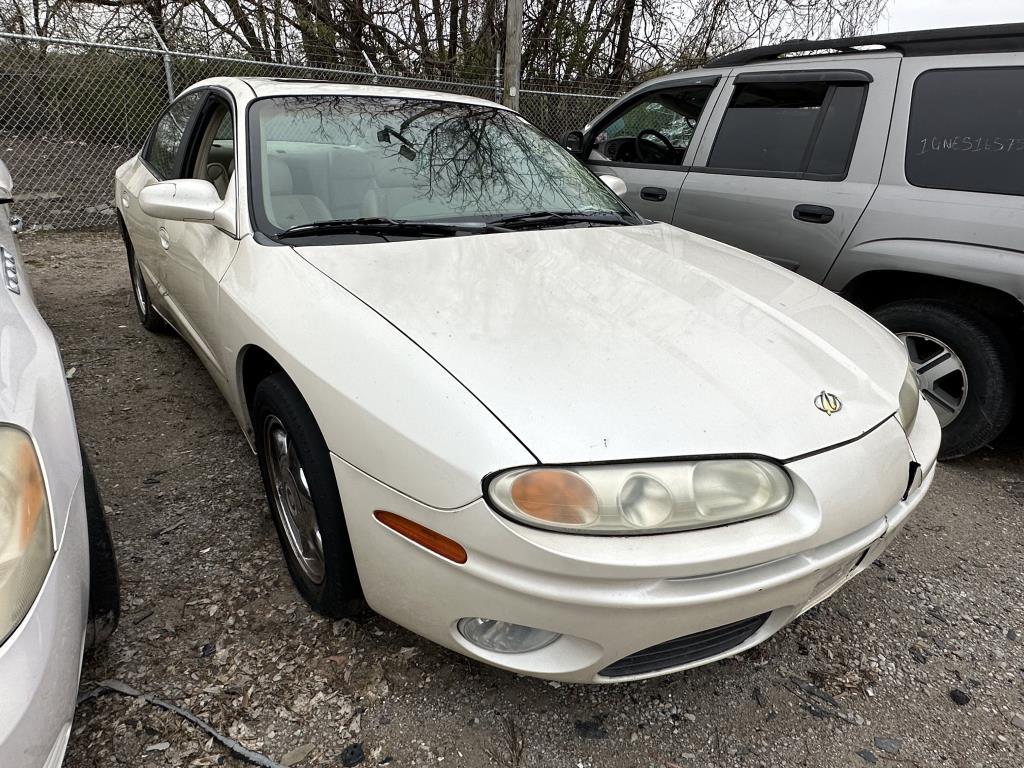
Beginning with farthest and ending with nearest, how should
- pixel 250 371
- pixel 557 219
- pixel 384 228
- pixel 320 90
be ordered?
pixel 320 90, pixel 557 219, pixel 384 228, pixel 250 371

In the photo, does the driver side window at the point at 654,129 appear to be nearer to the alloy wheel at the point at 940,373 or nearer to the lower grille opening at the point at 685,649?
the alloy wheel at the point at 940,373

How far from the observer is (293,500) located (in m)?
1.92

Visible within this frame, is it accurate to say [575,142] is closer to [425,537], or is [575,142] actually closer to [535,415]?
[535,415]

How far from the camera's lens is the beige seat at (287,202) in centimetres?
213

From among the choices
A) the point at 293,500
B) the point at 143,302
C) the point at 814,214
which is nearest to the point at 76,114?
the point at 143,302

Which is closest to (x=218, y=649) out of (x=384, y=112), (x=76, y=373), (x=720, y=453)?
(x=720, y=453)

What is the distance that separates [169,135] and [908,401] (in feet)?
11.3

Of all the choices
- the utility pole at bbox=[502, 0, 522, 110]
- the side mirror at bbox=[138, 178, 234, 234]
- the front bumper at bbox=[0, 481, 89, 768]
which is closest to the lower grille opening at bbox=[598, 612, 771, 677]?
the front bumper at bbox=[0, 481, 89, 768]

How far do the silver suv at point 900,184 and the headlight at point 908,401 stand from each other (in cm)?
108

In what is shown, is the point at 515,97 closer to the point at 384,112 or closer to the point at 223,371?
the point at 384,112

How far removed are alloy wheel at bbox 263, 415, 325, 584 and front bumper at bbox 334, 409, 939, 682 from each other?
0.27m

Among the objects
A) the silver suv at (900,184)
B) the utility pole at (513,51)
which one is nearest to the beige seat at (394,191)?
the silver suv at (900,184)

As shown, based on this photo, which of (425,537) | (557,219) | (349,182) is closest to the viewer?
(425,537)

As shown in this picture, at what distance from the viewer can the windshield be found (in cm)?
224
